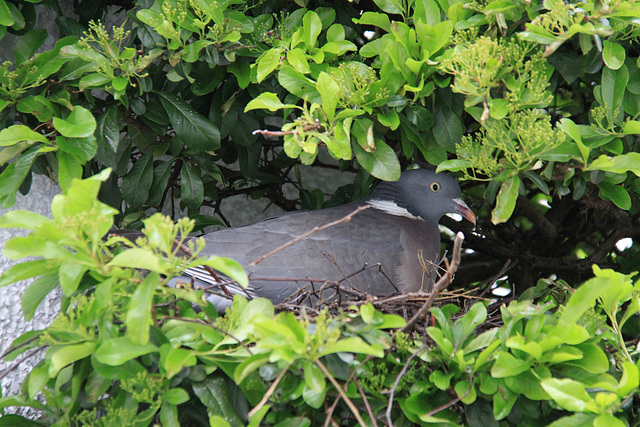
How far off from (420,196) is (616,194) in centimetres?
80

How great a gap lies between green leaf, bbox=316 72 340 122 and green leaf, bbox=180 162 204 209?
0.68 m

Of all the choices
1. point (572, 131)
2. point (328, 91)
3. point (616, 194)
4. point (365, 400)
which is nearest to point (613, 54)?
point (572, 131)

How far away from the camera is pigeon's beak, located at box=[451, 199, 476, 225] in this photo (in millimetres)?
2588

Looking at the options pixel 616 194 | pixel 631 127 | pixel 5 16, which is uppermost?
pixel 5 16

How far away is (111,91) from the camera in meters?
2.10

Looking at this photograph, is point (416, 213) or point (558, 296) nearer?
point (558, 296)

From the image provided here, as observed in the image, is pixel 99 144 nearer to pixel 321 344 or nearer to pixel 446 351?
pixel 321 344

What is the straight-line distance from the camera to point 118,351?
1.50 meters

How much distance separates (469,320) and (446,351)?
16 centimetres

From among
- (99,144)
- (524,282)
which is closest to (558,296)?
(524,282)

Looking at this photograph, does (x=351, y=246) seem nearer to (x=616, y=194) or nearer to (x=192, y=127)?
(x=192, y=127)

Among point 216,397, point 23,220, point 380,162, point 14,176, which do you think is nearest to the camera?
point 23,220

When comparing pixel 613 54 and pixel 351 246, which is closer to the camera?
pixel 613 54

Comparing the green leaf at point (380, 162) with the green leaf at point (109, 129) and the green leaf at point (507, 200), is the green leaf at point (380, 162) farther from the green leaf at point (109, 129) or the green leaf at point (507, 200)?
the green leaf at point (109, 129)
